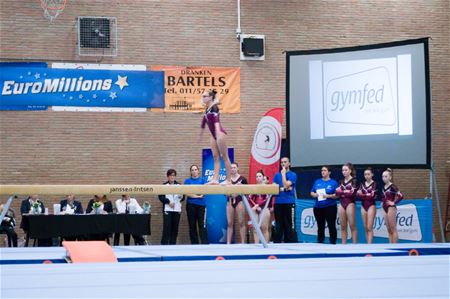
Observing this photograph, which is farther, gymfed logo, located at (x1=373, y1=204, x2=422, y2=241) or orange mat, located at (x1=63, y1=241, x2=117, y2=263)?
gymfed logo, located at (x1=373, y1=204, x2=422, y2=241)

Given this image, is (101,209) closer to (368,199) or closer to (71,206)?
(71,206)

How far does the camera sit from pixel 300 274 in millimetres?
3760

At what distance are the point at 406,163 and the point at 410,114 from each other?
0.89 metres

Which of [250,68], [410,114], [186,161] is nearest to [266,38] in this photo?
[250,68]

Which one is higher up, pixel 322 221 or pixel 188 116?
pixel 188 116

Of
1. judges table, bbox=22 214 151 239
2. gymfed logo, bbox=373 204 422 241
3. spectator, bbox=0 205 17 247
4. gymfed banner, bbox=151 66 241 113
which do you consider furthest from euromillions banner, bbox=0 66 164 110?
gymfed logo, bbox=373 204 422 241

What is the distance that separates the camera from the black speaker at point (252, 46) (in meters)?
16.5

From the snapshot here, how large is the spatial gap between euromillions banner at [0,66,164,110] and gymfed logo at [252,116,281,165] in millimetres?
2428

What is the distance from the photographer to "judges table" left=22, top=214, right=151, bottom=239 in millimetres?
12188

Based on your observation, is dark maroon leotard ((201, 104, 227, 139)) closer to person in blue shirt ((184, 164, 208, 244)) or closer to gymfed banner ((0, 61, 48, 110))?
person in blue shirt ((184, 164, 208, 244))

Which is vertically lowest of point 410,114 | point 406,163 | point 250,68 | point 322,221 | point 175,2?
point 322,221

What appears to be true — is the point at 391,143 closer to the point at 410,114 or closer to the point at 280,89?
the point at 410,114

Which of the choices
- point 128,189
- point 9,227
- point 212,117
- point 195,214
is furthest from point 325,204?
point 9,227

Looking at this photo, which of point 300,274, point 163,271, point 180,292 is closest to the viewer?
point 180,292
